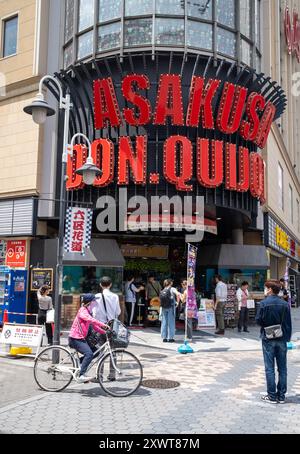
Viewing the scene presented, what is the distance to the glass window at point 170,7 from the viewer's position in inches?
675

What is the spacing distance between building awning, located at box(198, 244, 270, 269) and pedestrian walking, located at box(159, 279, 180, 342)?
4.78m

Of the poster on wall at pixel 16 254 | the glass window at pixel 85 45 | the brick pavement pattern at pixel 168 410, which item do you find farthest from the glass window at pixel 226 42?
the brick pavement pattern at pixel 168 410

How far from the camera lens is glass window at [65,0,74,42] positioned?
19.1m

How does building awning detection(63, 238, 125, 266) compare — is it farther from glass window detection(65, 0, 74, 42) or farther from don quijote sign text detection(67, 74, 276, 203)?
glass window detection(65, 0, 74, 42)

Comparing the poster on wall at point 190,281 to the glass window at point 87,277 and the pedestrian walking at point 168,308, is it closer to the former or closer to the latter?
the pedestrian walking at point 168,308

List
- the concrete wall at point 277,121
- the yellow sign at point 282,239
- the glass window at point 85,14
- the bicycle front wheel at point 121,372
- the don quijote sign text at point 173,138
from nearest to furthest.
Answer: the bicycle front wheel at point 121,372 → the don quijote sign text at point 173,138 → the glass window at point 85,14 → the concrete wall at point 277,121 → the yellow sign at point 282,239

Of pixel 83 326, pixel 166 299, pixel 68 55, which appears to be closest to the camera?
pixel 83 326

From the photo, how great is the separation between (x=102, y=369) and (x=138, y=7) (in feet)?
45.8

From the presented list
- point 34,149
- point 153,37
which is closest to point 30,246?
Answer: point 34,149

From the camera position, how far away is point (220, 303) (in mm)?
16125

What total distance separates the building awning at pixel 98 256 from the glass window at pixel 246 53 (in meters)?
8.79

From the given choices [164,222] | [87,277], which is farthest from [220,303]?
[87,277]

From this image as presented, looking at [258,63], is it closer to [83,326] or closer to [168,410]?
[83,326]
